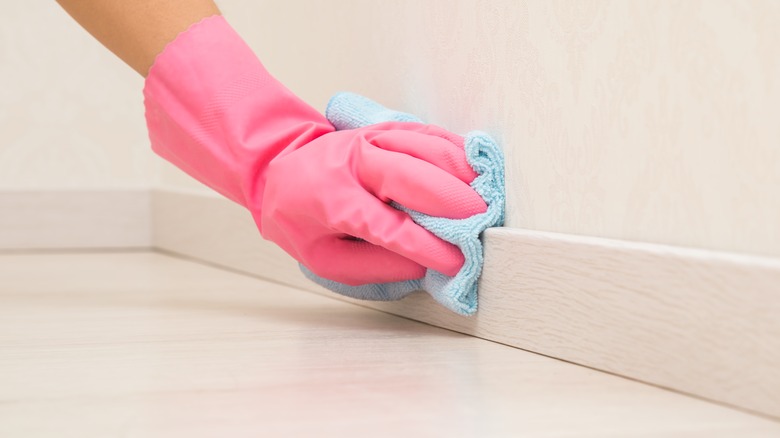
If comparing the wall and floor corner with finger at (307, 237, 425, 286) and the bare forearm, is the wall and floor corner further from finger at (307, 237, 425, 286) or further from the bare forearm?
the bare forearm

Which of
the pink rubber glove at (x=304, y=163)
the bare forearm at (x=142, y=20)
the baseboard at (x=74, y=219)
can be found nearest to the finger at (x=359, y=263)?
the pink rubber glove at (x=304, y=163)

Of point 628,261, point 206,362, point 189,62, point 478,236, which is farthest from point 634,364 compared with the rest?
point 189,62

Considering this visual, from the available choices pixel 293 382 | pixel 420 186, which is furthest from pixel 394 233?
pixel 293 382

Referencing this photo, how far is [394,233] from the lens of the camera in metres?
0.77

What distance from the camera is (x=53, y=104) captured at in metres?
1.69

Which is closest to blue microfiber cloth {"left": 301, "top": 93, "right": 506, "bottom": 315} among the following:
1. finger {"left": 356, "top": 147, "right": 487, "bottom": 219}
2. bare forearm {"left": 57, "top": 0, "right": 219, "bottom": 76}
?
finger {"left": 356, "top": 147, "right": 487, "bottom": 219}

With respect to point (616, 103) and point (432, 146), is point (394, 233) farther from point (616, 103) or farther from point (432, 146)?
Result: point (616, 103)

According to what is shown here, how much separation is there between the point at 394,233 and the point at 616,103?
21 centimetres

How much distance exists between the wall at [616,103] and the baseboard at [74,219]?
0.89 meters

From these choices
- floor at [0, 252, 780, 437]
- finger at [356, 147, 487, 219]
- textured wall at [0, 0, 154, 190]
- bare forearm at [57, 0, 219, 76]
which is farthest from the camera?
textured wall at [0, 0, 154, 190]

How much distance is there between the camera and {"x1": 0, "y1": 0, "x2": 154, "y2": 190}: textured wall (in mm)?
1665

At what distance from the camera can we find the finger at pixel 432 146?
2.56 feet

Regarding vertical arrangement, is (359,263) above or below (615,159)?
below

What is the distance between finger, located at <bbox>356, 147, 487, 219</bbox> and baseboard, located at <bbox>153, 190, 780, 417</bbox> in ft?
0.10
